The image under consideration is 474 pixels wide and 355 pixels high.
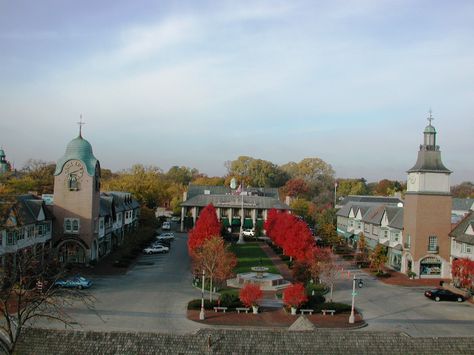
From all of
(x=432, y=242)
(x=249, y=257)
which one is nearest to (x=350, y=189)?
(x=249, y=257)

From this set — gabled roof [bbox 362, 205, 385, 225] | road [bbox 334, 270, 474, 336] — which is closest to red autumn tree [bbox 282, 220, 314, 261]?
road [bbox 334, 270, 474, 336]

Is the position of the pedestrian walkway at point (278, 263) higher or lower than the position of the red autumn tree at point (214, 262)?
lower

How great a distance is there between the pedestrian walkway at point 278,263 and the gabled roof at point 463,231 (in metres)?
16.0

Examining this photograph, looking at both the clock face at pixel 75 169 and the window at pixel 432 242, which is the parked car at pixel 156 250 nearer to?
the clock face at pixel 75 169

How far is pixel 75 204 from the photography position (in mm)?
50938

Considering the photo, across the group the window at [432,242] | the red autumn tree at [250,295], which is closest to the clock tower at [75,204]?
the red autumn tree at [250,295]

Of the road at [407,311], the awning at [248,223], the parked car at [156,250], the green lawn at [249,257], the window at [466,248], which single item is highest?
the window at [466,248]

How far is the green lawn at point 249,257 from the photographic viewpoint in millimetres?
52312

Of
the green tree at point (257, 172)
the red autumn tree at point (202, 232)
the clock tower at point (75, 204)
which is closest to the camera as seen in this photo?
the red autumn tree at point (202, 232)

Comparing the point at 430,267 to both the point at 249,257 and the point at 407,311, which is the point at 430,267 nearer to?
the point at 407,311

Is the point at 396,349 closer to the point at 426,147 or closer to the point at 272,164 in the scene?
the point at 426,147

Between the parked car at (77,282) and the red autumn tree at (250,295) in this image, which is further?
the parked car at (77,282)

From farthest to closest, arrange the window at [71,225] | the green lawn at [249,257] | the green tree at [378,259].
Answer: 1. the green lawn at [249,257]
2. the window at [71,225]
3. the green tree at [378,259]

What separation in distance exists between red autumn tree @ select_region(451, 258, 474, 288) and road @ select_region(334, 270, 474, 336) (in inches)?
92.1
